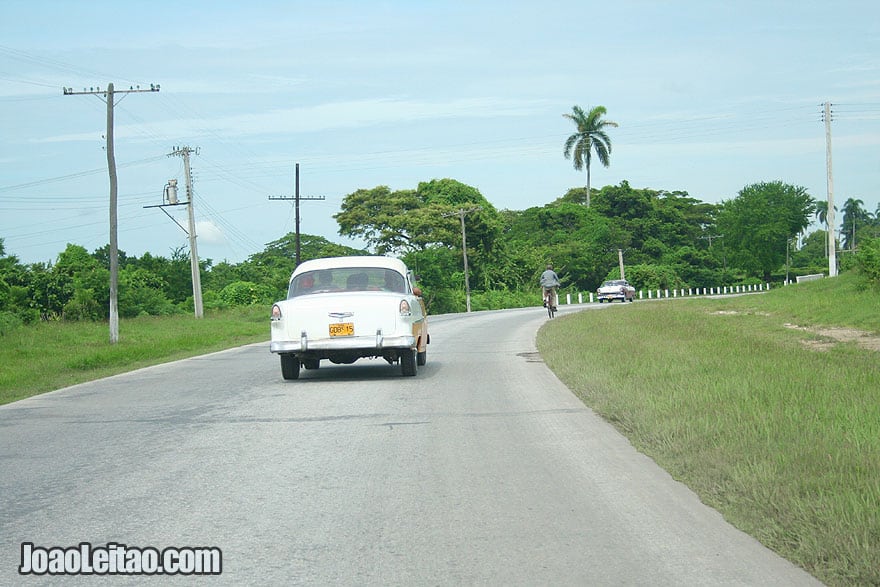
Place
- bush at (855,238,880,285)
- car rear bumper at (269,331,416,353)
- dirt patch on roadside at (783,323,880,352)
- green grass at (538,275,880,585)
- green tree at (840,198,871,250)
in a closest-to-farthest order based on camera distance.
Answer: green grass at (538,275,880,585)
car rear bumper at (269,331,416,353)
dirt patch on roadside at (783,323,880,352)
bush at (855,238,880,285)
green tree at (840,198,871,250)

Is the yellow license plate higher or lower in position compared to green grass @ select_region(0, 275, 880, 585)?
higher

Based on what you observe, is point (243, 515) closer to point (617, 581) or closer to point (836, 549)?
point (617, 581)

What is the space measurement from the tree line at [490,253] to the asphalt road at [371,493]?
33315mm

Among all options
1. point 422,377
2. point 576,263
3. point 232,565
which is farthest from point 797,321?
point 576,263

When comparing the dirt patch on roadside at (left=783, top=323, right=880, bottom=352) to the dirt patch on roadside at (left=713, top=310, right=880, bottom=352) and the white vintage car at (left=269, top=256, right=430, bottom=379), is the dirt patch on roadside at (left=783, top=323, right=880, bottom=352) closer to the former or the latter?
the dirt patch on roadside at (left=713, top=310, right=880, bottom=352)

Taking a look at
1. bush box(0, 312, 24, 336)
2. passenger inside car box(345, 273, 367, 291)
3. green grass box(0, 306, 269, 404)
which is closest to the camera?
passenger inside car box(345, 273, 367, 291)

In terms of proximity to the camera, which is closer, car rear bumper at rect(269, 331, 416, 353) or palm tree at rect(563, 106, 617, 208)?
→ car rear bumper at rect(269, 331, 416, 353)

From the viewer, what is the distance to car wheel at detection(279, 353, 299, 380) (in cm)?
1472

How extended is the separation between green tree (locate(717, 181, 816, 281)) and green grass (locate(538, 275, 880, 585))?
3255 inches

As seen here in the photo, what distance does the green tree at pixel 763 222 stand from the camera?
98375 millimetres

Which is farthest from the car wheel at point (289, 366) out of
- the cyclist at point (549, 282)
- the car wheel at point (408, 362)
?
the cyclist at point (549, 282)

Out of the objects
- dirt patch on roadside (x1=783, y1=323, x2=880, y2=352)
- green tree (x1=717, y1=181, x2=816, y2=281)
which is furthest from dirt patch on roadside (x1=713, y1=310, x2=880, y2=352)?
green tree (x1=717, y1=181, x2=816, y2=281)

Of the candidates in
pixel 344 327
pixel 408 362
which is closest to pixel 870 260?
pixel 408 362

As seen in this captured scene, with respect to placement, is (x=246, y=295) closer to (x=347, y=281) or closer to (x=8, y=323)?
(x=8, y=323)
